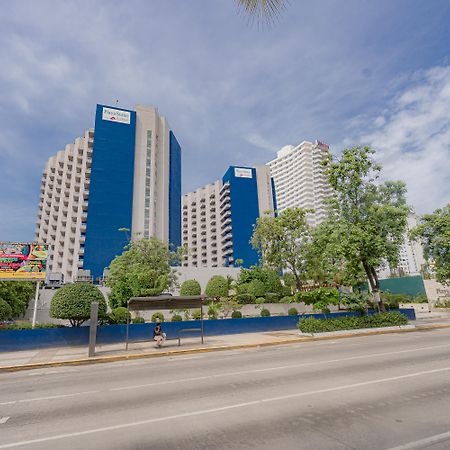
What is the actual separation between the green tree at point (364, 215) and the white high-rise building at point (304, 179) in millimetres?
123097

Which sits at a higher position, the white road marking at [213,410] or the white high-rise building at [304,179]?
the white high-rise building at [304,179]

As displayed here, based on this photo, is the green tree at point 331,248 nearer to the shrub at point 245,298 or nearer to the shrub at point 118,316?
the shrub at point 245,298

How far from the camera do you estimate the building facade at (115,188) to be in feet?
200

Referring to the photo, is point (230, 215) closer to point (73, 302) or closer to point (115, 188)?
point (115, 188)

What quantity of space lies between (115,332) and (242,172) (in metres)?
81.8

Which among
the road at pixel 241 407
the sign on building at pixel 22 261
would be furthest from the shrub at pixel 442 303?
the sign on building at pixel 22 261

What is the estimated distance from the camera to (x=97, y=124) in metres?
64.8

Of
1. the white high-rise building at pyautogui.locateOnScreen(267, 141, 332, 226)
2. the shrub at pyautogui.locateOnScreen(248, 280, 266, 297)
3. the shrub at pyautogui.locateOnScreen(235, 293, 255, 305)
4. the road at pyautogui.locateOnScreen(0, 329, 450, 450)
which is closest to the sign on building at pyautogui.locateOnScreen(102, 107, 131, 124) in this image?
the shrub at pyautogui.locateOnScreen(248, 280, 266, 297)

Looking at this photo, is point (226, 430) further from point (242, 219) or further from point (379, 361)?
point (242, 219)

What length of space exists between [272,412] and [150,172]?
65996 millimetres

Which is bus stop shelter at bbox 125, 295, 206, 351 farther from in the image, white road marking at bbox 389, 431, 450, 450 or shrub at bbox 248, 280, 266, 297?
shrub at bbox 248, 280, 266, 297

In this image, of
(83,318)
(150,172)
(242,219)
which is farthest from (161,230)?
(83,318)

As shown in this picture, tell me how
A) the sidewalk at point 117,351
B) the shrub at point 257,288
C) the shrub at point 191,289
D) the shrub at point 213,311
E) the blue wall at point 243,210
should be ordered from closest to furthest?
the sidewalk at point 117,351, the shrub at point 213,311, the shrub at point 257,288, the shrub at point 191,289, the blue wall at point 243,210

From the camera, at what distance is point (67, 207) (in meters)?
69.1
